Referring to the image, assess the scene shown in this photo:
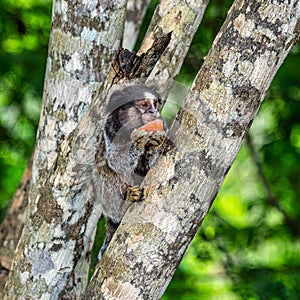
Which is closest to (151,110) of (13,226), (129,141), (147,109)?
(147,109)

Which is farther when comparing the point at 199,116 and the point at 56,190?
the point at 56,190

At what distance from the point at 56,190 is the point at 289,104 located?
2050 mm

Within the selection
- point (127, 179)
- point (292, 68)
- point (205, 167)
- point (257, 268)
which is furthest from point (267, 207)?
point (205, 167)

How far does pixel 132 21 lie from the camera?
2781 millimetres

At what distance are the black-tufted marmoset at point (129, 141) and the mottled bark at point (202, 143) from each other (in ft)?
0.32

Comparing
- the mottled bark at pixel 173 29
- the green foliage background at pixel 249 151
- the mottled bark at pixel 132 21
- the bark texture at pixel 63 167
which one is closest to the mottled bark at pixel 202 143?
the bark texture at pixel 63 167

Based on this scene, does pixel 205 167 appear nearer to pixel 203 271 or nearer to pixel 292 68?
pixel 292 68

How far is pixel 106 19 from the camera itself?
2.23 meters

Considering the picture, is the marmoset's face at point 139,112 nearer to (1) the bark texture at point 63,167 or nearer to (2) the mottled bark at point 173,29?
(1) the bark texture at point 63,167

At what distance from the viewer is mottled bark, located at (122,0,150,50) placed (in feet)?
9.07

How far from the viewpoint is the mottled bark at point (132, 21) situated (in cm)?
277

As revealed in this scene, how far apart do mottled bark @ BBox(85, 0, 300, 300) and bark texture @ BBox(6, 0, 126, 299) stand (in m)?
0.36

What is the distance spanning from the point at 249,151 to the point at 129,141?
7.36 ft

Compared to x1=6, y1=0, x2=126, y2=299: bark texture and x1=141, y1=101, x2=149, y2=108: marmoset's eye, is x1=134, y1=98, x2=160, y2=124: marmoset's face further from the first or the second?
x1=6, y1=0, x2=126, y2=299: bark texture
